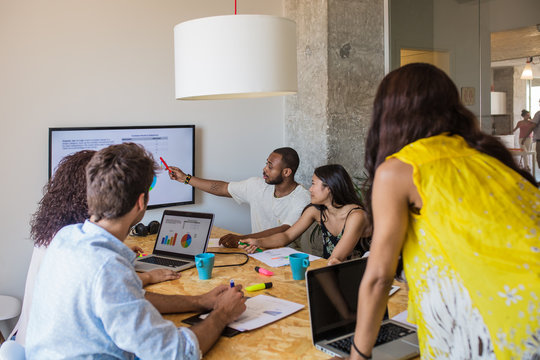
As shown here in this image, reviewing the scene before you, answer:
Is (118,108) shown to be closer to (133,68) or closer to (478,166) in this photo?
(133,68)

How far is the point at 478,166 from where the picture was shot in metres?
1.24

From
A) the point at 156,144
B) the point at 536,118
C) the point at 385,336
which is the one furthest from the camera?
the point at 156,144

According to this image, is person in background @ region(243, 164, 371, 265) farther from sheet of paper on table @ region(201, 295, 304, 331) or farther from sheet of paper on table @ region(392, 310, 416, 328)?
sheet of paper on table @ region(392, 310, 416, 328)

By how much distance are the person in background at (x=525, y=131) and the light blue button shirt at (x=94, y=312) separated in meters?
2.84

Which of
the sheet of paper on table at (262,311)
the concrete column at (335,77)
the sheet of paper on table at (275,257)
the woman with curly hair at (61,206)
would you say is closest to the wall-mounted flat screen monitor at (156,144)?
the concrete column at (335,77)

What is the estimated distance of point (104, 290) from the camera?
1.21 metres

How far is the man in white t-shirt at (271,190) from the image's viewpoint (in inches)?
137

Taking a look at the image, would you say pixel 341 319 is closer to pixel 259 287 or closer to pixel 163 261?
pixel 259 287

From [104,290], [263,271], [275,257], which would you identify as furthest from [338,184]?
[104,290]

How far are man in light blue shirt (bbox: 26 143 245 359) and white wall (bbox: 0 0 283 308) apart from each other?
2081 mm

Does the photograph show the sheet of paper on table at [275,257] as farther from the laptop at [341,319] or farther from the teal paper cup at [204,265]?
the laptop at [341,319]

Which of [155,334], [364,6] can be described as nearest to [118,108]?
[364,6]

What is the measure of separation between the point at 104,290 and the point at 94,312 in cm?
7

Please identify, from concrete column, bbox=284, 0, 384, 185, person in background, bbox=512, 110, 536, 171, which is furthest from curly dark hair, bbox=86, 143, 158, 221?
person in background, bbox=512, 110, 536, 171
